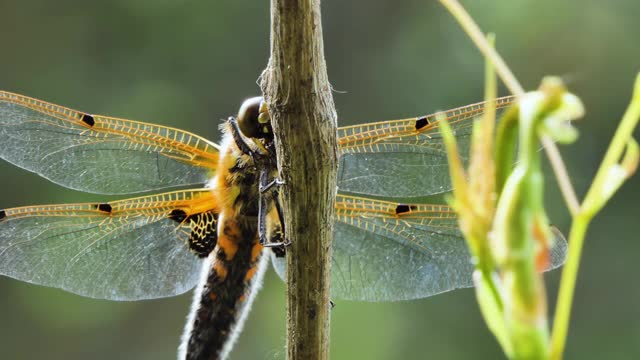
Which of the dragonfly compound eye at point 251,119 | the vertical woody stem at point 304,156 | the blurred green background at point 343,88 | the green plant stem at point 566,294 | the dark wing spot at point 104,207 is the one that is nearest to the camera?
the green plant stem at point 566,294

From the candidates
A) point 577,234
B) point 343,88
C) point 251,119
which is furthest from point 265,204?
point 343,88

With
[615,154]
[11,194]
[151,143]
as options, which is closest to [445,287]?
[151,143]

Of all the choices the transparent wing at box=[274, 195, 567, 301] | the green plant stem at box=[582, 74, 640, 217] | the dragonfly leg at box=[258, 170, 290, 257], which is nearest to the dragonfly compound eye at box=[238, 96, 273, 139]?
the dragonfly leg at box=[258, 170, 290, 257]

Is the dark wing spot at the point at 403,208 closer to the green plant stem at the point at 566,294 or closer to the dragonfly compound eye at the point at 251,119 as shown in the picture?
the dragonfly compound eye at the point at 251,119

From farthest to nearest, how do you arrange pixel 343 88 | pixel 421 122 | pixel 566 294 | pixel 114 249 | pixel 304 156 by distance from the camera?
pixel 343 88 < pixel 114 249 < pixel 421 122 < pixel 304 156 < pixel 566 294

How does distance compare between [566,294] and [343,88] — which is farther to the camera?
[343,88]

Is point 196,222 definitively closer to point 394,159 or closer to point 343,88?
point 394,159

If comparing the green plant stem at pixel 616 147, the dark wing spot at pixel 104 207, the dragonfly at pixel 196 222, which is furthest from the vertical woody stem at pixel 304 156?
the dark wing spot at pixel 104 207
